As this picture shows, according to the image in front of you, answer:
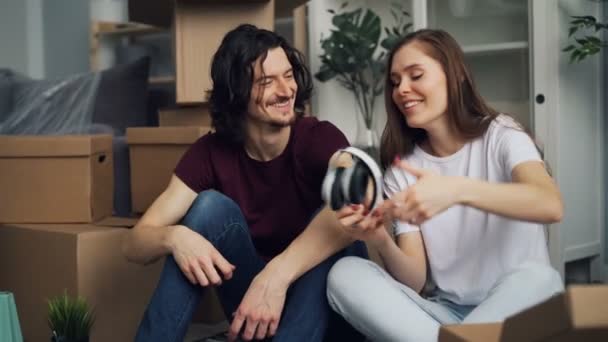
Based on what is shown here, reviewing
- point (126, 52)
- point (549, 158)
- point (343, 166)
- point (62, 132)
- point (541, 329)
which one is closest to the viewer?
point (541, 329)

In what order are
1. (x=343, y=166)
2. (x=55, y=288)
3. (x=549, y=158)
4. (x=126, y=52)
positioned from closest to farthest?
(x=343, y=166)
(x=55, y=288)
(x=549, y=158)
(x=126, y=52)

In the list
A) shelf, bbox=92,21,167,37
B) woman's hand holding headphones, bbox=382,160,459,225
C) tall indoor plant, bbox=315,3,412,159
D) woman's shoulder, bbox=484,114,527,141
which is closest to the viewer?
woman's hand holding headphones, bbox=382,160,459,225

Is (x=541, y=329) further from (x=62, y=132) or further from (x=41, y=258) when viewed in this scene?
(x=62, y=132)

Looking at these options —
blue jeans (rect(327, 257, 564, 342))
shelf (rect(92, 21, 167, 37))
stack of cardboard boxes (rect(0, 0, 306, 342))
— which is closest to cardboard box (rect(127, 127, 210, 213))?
stack of cardboard boxes (rect(0, 0, 306, 342))

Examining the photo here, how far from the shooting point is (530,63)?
7.89 feet

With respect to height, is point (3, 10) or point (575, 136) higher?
point (3, 10)

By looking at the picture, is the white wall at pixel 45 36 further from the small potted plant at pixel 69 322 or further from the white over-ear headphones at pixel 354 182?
the white over-ear headphones at pixel 354 182

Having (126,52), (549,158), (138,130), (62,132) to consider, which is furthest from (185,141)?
(126,52)

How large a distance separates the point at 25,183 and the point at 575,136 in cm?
167

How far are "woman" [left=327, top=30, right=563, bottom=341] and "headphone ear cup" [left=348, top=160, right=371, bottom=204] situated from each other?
0.03 meters

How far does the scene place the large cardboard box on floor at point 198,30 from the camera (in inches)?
86.4

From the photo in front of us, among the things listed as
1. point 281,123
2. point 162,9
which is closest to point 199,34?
point 162,9

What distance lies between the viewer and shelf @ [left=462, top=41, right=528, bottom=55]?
8.12ft

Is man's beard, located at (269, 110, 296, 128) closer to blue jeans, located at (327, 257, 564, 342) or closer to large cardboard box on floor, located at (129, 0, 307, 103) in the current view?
blue jeans, located at (327, 257, 564, 342)
